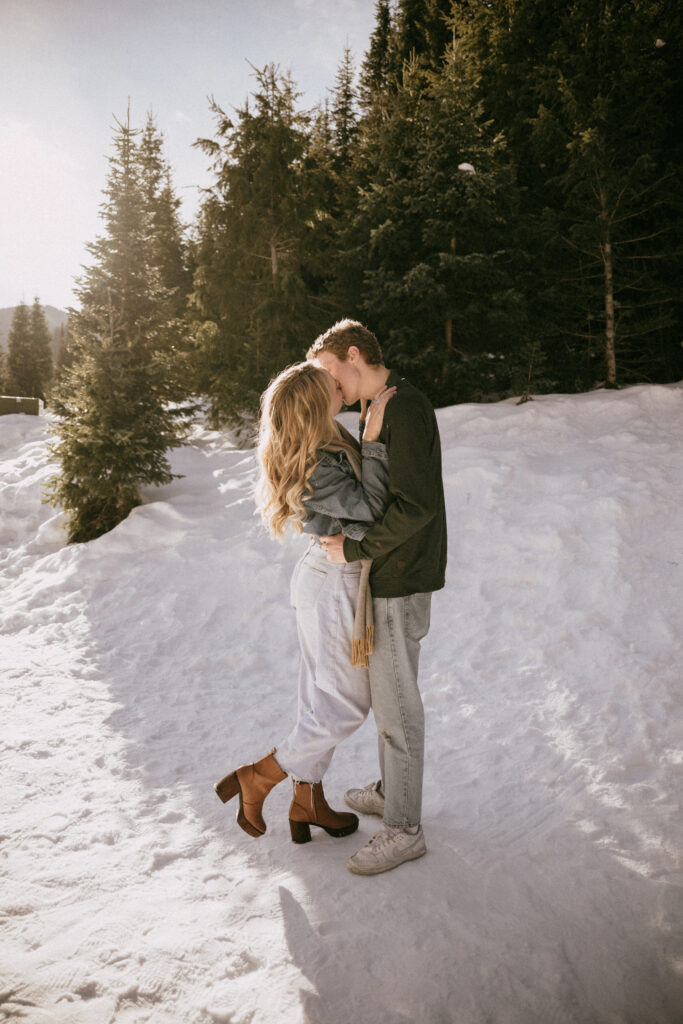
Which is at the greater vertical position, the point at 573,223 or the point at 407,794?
the point at 573,223

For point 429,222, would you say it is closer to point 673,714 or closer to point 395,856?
point 673,714

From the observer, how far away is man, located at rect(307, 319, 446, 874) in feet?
8.34

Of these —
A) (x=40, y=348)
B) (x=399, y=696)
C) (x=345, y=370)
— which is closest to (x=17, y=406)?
(x=345, y=370)

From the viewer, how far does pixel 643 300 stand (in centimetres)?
1152

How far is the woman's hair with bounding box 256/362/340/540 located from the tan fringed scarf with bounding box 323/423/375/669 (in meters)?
0.10

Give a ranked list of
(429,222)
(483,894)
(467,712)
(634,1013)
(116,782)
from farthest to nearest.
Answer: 1. (429,222)
2. (467,712)
3. (116,782)
4. (483,894)
5. (634,1013)

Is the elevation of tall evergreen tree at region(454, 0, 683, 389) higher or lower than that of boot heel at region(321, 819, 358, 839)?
higher

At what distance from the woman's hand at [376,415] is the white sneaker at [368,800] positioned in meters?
1.88

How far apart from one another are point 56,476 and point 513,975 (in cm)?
841

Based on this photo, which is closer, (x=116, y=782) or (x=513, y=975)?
(x=513, y=975)

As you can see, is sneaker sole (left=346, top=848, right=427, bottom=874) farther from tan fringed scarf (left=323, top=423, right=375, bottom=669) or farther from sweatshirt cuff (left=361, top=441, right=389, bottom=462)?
sweatshirt cuff (left=361, top=441, right=389, bottom=462)

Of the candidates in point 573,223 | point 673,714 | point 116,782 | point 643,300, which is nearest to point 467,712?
point 673,714

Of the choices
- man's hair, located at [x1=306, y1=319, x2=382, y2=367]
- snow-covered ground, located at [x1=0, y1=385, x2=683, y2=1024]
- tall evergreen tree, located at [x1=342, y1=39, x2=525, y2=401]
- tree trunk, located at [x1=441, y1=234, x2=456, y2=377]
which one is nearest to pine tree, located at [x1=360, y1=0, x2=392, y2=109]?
tall evergreen tree, located at [x1=342, y1=39, x2=525, y2=401]

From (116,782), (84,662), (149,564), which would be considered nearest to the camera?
(116,782)
